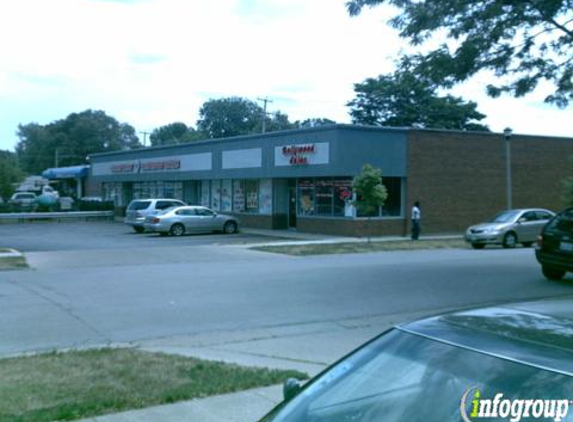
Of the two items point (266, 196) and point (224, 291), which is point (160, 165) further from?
point (224, 291)

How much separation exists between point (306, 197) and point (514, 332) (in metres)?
30.3

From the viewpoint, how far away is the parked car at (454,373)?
242 centimetres

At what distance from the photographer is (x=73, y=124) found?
373 ft

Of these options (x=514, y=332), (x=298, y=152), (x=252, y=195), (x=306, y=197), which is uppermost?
(x=298, y=152)

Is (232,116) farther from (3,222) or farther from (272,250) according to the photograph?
(272,250)

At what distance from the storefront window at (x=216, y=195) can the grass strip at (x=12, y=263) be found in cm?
2053

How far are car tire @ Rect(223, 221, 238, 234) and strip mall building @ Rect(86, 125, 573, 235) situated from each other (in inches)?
90.8

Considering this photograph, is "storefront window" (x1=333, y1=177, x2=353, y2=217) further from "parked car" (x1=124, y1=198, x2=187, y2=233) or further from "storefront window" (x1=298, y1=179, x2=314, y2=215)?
"parked car" (x1=124, y1=198, x2=187, y2=233)

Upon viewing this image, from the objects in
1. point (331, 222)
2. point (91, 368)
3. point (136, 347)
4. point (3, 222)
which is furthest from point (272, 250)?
point (3, 222)

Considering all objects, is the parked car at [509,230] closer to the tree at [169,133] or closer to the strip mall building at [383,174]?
the strip mall building at [383,174]

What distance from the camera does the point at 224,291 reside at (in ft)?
44.6

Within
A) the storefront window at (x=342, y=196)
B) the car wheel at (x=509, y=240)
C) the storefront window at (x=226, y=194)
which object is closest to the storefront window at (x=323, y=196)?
the storefront window at (x=342, y=196)

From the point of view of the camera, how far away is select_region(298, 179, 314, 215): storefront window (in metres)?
32.6

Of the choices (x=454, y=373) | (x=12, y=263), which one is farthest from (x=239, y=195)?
(x=454, y=373)
